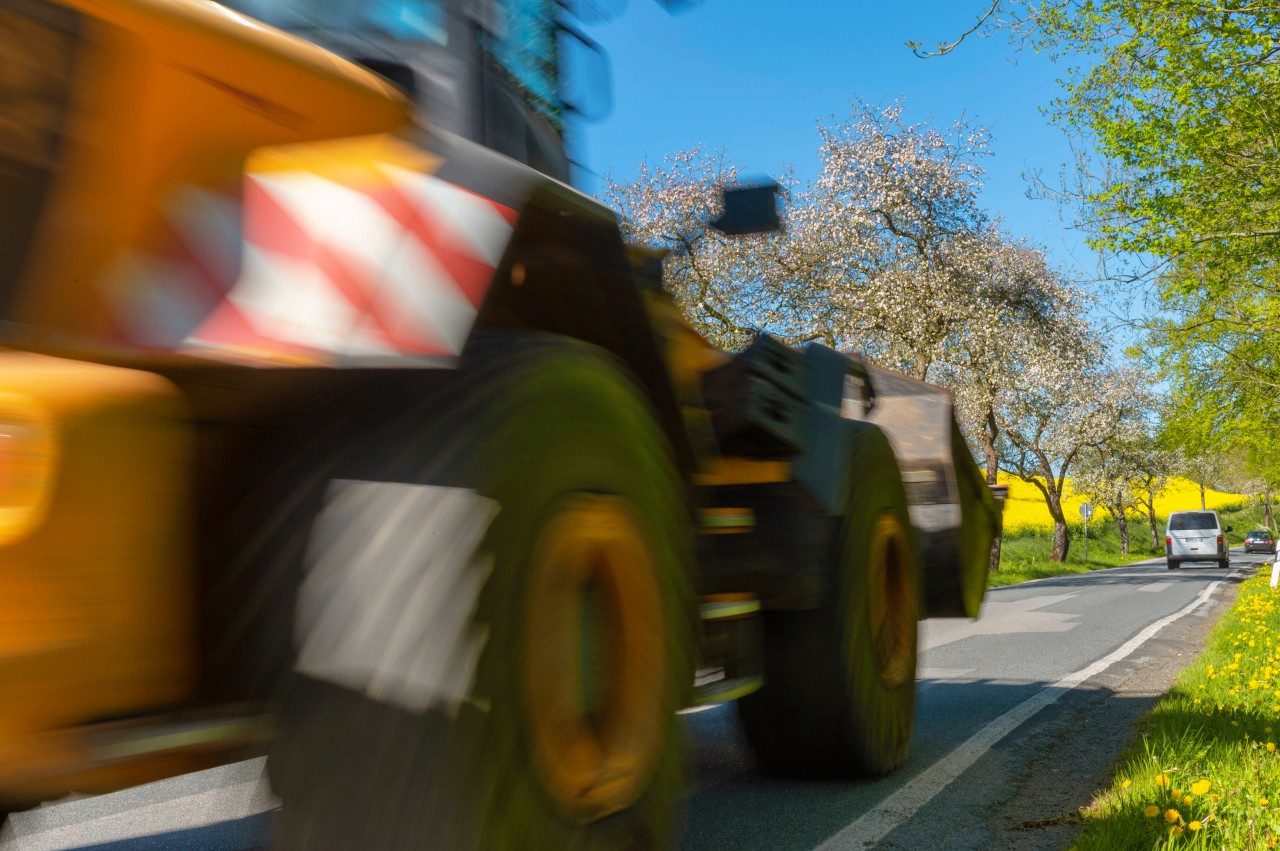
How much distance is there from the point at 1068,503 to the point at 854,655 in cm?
7353

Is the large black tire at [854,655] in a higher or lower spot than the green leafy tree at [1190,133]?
lower

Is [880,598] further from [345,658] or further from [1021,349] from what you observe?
[1021,349]

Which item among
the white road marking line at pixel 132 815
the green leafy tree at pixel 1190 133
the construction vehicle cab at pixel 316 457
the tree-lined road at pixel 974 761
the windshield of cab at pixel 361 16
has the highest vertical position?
the green leafy tree at pixel 1190 133

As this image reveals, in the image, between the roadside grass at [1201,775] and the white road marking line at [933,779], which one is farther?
the white road marking line at [933,779]

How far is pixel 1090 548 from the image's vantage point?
56.0 meters

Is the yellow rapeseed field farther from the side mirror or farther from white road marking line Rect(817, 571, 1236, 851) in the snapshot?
the side mirror

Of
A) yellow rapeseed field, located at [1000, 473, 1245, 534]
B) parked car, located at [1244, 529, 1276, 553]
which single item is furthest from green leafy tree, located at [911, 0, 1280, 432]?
parked car, located at [1244, 529, 1276, 553]

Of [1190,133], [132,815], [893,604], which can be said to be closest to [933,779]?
[893,604]

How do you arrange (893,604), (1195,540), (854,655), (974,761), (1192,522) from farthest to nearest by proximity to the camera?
(1192,522), (1195,540), (974,761), (893,604), (854,655)

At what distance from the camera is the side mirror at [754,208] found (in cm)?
371

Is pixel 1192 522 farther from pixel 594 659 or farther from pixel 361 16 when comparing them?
pixel 361 16

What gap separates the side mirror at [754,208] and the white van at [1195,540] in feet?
125

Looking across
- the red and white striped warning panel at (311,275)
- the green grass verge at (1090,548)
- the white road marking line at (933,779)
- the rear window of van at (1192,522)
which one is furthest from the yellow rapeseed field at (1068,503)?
the red and white striped warning panel at (311,275)

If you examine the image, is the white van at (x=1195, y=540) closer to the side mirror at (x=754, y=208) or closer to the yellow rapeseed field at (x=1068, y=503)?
the yellow rapeseed field at (x=1068, y=503)
